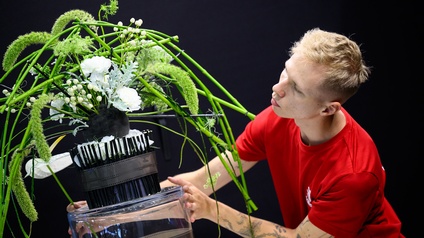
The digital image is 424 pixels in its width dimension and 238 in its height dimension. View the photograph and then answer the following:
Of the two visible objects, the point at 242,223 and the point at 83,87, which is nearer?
the point at 83,87

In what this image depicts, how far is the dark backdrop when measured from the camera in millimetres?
2355

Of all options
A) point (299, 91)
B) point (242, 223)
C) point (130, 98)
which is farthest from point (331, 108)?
point (130, 98)

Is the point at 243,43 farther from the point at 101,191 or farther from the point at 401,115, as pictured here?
the point at 101,191

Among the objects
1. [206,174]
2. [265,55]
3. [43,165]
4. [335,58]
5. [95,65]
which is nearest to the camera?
[95,65]

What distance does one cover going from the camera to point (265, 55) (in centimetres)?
252

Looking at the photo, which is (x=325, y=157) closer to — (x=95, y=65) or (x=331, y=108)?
(x=331, y=108)

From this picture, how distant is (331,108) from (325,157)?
130 mm

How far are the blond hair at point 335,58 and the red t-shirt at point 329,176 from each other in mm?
146

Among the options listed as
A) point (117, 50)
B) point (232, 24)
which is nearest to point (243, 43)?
point (232, 24)

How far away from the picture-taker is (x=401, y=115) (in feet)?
8.77

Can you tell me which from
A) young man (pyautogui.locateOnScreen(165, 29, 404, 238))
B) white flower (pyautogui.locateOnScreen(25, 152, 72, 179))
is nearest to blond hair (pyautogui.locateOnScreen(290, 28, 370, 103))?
young man (pyautogui.locateOnScreen(165, 29, 404, 238))

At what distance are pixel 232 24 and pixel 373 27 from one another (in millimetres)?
603

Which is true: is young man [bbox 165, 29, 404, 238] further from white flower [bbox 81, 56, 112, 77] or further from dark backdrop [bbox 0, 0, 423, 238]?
dark backdrop [bbox 0, 0, 423, 238]

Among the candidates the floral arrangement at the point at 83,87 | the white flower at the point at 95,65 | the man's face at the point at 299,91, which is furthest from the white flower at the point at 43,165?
the man's face at the point at 299,91
